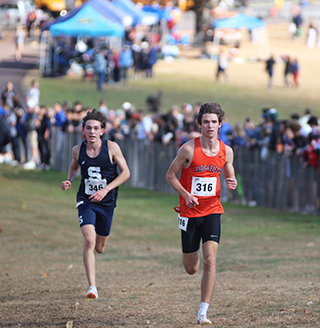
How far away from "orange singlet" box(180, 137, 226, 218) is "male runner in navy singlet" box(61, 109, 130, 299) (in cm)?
125

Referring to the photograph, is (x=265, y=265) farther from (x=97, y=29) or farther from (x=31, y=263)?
(x=97, y=29)

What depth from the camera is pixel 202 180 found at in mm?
6176

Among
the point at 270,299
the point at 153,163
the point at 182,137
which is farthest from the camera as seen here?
the point at 153,163

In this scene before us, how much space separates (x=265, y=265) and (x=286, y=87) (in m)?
25.2

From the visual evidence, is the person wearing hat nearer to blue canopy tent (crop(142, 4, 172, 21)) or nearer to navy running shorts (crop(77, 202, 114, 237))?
navy running shorts (crop(77, 202, 114, 237))

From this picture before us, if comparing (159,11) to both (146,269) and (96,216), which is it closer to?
(146,269)

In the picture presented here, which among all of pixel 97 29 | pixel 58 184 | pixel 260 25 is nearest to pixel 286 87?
pixel 260 25

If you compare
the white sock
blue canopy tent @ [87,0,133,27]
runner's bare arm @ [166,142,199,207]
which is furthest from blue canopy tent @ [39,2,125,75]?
the white sock

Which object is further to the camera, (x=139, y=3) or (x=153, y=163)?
(x=139, y=3)

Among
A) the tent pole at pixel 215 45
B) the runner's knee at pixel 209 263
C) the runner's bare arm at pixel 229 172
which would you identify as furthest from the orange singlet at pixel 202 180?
the tent pole at pixel 215 45

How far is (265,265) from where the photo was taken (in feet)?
31.5

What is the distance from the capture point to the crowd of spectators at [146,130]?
14227 millimetres

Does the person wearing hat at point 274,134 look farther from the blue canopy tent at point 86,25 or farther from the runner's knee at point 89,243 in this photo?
the blue canopy tent at point 86,25

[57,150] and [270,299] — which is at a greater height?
[270,299]
